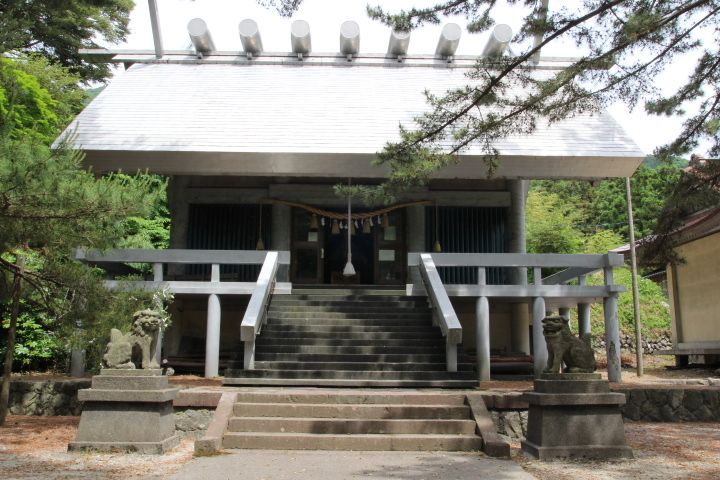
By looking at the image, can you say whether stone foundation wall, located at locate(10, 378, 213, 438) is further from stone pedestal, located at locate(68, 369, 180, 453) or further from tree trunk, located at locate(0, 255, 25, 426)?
stone pedestal, located at locate(68, 369, 180, 453)

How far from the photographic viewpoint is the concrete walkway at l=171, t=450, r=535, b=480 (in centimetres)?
537

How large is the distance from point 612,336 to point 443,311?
12.6 feet

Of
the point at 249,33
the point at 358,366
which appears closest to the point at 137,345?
the point at 358,366

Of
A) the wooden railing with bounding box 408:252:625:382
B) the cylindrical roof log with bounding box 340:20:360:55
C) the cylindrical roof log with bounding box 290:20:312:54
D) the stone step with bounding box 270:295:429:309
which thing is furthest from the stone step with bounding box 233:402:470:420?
the cylindrical roof log with bounding box 340:20:360:55

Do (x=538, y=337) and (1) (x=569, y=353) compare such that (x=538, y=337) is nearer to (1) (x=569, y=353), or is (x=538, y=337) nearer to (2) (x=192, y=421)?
(1) (x=569, y=353)

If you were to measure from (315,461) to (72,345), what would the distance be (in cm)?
370

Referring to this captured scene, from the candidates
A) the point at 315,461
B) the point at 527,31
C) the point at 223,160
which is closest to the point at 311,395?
the point at 315,461

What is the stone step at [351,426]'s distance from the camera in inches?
276

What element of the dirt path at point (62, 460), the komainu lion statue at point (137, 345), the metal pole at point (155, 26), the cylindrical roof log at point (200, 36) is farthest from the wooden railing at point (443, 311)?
the metal pole at point (155, 26)

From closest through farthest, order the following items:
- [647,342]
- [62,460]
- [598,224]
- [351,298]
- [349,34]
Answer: [62,460], [351,298], [349,34], [647,342], [598,224]

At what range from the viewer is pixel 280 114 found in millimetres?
14086

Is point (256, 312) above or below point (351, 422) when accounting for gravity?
above

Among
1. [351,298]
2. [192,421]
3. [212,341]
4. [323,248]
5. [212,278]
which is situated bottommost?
[192,421]

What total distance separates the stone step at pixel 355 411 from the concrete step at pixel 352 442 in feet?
1.60
